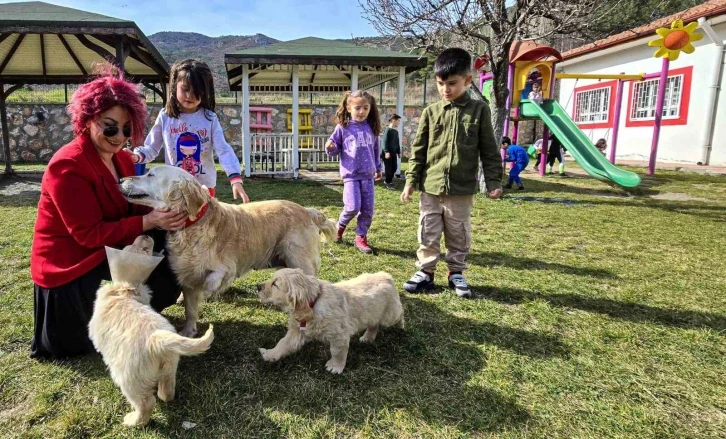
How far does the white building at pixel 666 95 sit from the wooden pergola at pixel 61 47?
52.2 feet

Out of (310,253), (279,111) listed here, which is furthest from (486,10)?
(279,111)

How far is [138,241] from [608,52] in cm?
2282

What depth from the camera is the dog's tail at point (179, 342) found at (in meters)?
1.91

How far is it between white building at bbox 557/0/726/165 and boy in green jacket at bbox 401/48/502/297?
48.9 feet

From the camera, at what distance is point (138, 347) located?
2.06m

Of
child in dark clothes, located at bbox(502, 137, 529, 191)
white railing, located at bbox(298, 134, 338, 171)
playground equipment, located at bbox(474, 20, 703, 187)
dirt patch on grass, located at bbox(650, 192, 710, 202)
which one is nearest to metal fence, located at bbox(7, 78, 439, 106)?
white railing, located at bbox(298, 134, 338, 171)

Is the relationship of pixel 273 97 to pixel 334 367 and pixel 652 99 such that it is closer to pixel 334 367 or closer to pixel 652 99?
pixel 652 99

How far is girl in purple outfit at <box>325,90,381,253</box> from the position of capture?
532cm

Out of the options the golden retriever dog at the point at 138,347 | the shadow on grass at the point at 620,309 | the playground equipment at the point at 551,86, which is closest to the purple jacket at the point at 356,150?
the shadow on grass at the point at 620,309

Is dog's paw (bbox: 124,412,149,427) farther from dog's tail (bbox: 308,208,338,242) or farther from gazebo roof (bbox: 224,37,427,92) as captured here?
gazebo roof (bbox: 224,37,427,92)

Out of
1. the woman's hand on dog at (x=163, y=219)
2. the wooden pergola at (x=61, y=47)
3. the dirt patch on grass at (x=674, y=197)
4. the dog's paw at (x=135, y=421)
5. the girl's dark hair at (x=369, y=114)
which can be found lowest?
the dog's paw at (x=135, y=421)

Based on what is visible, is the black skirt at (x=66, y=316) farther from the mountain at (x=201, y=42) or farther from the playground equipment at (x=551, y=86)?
the mountain at (x=201, y=42)

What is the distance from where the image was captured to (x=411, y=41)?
10039mm

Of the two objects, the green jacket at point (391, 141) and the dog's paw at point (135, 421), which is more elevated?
the green jacket at point (391, 141)
